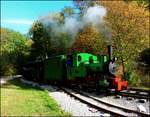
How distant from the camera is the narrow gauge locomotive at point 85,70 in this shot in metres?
22.0

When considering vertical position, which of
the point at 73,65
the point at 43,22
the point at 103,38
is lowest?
the point at 73,65

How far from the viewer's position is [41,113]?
13.5 metres

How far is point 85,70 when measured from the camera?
24.6m

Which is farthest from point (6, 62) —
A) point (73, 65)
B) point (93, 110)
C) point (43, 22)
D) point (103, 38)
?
point (93, 110)

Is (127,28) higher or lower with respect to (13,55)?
higher

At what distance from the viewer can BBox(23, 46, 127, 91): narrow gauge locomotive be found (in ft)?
72.2

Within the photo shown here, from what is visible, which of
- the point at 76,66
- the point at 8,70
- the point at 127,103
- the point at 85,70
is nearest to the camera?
the point at 127,103

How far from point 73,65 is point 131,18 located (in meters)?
9.37

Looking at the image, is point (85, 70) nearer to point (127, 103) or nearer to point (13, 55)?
point (127, 103)

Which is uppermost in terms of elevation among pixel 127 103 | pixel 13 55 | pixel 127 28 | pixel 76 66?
pixel 127 28

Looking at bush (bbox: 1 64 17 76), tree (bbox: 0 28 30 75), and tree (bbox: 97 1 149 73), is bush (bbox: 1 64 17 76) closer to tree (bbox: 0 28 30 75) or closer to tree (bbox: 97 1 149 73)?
tree (bbox: 0 28 30 75)

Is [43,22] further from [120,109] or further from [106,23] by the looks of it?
[120,109]

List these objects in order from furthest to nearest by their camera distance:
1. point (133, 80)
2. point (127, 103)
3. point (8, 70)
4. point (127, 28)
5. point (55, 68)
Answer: point (8, 70) → point (127, 28) → point (133, 80) → point (55, 68) → point (127, 103)

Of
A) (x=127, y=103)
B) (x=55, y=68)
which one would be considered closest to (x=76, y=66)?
(x=55, y=68)
